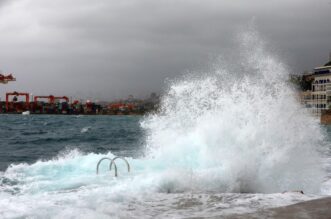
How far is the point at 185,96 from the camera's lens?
16047 mm

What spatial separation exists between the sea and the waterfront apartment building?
76.4 m

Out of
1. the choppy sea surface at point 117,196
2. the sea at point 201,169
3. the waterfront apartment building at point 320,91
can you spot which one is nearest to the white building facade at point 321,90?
the waterfront apartment building at point 320,91

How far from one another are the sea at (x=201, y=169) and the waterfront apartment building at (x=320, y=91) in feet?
251

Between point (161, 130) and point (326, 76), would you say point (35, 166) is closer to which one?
point (161, 130)

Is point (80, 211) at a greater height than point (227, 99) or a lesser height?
lesser

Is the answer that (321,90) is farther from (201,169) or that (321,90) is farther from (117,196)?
(117,196)

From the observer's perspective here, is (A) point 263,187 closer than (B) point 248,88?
Yes

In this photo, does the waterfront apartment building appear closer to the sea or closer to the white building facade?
the white building facade

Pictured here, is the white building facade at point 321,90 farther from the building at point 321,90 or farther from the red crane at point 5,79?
the red crane at point 5,79

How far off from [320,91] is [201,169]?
8602 centimetres

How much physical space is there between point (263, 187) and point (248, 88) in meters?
4.23

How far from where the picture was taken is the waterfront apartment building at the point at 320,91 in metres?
87.6

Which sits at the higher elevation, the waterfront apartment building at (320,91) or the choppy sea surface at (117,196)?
the waterfront apartment building at (320,91)

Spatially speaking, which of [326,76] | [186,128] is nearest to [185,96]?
[186,128]
